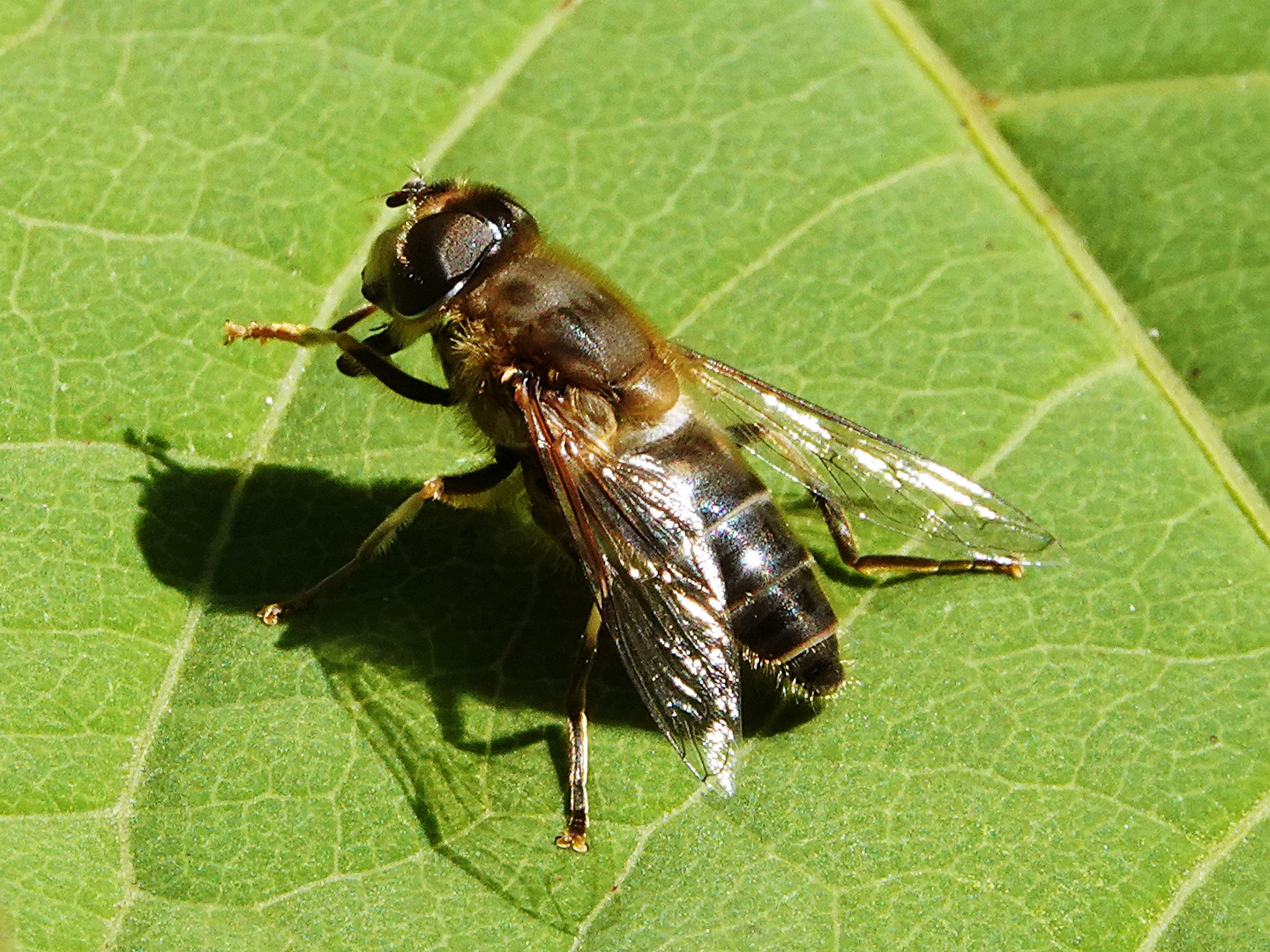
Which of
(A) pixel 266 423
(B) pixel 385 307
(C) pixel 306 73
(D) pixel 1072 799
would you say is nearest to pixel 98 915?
(A) pixel 266 423

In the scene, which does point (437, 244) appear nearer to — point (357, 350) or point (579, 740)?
point (357, 350)

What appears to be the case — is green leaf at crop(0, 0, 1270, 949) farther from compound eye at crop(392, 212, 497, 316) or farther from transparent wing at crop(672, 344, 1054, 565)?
compound eye at crop(392, 212, 497, 316)

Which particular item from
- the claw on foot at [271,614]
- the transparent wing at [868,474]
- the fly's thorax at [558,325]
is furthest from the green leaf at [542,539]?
the fly's thorax at [558,325]

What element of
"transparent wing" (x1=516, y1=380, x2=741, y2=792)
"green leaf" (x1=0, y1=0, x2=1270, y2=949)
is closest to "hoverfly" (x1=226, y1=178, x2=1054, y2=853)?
"transparent wing" (x1=516, y1=380, x2=741, y2=792)

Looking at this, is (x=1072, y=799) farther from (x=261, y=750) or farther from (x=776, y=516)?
(x=261, y=750)

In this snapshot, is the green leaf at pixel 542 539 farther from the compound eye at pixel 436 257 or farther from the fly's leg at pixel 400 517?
the compound eye at pixel 436 257

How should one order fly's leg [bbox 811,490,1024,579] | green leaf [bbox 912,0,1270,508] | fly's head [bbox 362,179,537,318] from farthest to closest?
green leaf [bbox 912,0,1270,508]
fly's leg [bbox 811,490,1024,579]
fly's head [bbox 362,179,537,318]

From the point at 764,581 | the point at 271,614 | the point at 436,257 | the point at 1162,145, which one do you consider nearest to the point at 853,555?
the point at 764,581
